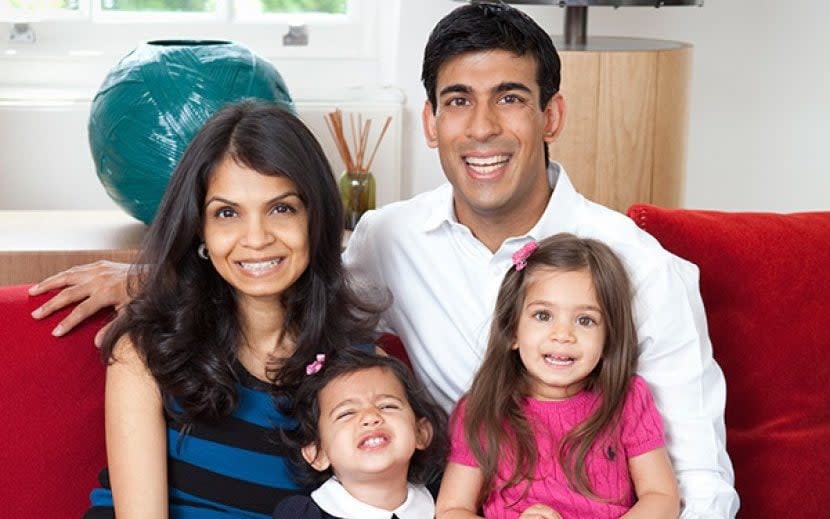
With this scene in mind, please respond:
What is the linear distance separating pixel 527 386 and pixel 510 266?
196 millimetres

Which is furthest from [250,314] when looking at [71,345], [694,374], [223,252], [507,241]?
[694,374]

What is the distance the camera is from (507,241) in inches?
81.4

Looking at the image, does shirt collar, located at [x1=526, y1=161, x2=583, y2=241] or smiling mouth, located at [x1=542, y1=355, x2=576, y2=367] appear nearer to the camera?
smiling mouth, located at [x1=542, y1=355, x2=576, y2=367]

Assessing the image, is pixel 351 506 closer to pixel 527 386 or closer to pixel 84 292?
pixel 527 386

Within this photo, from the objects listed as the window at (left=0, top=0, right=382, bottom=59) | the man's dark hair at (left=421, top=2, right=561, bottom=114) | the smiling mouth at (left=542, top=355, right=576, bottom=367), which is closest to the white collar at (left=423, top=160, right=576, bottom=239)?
the man's dark hair at (left=421, top=2, right=561, bottom=114)

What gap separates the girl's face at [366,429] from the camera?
1.85 metres

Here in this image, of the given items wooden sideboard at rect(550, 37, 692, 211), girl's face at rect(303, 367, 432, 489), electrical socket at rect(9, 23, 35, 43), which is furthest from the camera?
electrical socket at rect(9, 23, 35, 43)

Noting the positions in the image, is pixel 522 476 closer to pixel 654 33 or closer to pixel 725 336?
pixel 725 336

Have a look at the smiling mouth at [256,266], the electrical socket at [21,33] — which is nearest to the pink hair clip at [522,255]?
the smiling mouth at [256,266]

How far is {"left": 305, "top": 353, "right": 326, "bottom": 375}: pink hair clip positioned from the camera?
6.34 feet

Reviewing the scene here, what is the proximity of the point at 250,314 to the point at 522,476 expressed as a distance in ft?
1.48

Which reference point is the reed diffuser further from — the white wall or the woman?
the woman

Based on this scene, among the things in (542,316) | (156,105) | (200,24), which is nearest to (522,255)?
(542,316)

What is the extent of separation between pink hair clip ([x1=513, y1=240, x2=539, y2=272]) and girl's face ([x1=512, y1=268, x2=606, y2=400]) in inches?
1.7
